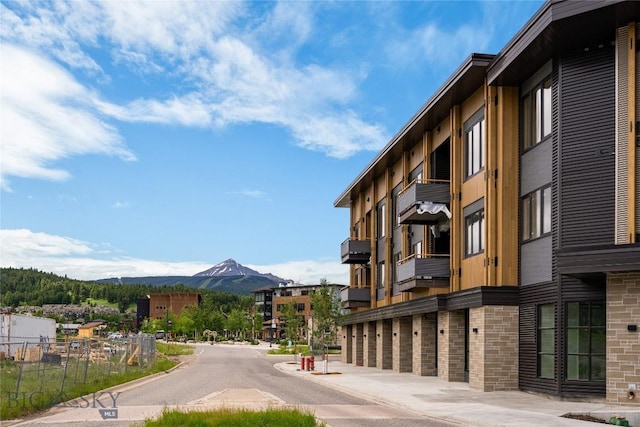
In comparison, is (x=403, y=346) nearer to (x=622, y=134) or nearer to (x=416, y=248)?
(x=416, y=248)

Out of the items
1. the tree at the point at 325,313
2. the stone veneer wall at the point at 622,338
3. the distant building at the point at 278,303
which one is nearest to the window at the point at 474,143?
the stone veneer wall at the point at 622,338

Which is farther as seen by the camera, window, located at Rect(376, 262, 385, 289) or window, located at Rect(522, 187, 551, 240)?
window, located at Rect(376, 262, 385, 289)

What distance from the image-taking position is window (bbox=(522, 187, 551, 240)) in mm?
29266

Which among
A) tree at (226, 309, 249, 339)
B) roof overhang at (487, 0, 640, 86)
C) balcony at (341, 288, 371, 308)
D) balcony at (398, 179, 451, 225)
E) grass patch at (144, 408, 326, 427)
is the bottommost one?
tree at (226, 309, 249, 339)

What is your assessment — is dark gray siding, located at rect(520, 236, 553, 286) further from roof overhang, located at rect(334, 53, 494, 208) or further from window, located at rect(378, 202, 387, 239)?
window, located at rect(378, 202, 387, 239)

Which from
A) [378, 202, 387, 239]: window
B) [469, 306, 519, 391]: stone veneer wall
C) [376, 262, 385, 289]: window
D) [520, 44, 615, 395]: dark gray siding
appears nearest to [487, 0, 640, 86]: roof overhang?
[520, 44, 615, 395]: dark gray siding

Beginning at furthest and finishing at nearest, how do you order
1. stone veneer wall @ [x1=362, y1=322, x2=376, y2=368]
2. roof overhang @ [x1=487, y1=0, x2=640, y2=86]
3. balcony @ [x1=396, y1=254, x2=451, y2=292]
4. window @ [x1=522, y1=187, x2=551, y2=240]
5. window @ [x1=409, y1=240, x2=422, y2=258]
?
stone veneer wall @ [x1=362, y1=322, x2=376, y2=368] → window @ [x1=409, y1=240, x2=422, y2=258] → balcony @ [x1=396, y1=254, x2=451, y2=292] → window @ [x1=522, y1=187, x2=551, y2=240] → roof overhang @ [x1=487, y1=0, x2=640, y2=86]

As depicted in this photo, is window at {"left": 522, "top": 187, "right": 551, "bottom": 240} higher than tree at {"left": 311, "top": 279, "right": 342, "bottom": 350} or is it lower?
higher

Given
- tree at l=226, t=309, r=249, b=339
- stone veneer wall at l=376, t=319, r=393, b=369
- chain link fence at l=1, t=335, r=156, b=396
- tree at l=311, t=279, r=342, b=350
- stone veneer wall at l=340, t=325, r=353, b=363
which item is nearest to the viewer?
chain link fence at l=1, t=335, r=156, b=396

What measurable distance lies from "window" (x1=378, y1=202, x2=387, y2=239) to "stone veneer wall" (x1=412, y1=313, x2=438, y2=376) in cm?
1393

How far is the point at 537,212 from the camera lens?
30.2m

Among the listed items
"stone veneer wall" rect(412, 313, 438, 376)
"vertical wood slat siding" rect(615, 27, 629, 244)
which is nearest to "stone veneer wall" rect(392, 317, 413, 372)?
"stone veneer wall" rect(412, 313, 438, 376)

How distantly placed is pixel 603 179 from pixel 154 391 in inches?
724

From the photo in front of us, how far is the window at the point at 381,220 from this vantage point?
184 feet
